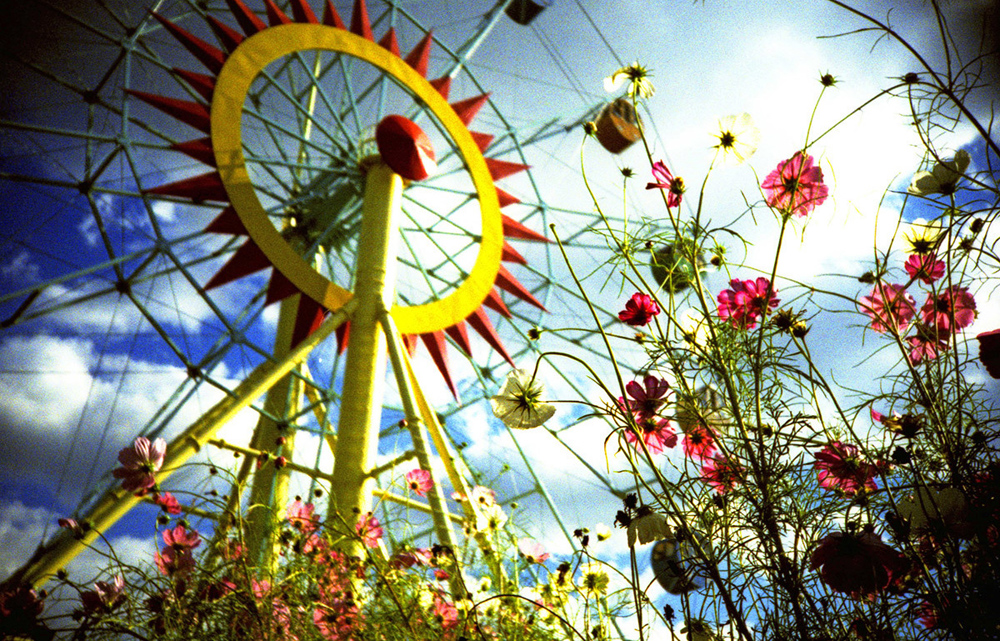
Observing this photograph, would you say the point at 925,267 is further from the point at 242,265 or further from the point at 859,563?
the point at 242,265

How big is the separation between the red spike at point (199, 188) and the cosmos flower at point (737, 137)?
500cm

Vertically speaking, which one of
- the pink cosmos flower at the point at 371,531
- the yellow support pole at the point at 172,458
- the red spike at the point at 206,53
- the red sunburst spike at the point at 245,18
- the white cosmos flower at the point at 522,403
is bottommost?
the white cosmos flower at the point at 522,403

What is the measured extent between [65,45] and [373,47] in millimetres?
3010

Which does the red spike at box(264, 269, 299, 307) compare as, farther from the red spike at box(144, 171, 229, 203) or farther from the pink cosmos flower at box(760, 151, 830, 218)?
the pink cosmos flower at box(760, 151, 830, 218)

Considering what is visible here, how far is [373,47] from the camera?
6344 millimetres

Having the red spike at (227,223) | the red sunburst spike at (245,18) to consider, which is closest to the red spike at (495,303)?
the red spike at (227,223)

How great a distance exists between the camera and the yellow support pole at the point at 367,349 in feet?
16.0

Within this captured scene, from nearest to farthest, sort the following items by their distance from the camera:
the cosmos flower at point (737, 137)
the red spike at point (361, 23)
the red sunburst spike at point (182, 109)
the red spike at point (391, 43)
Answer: the cosmos flower at point (737, 137) → the red sunburst spike at point (182, 109) → the red spike at point (361, 23) → the red spike at point (391, 43)

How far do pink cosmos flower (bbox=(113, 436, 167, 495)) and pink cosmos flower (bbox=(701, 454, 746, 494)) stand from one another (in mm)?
1277

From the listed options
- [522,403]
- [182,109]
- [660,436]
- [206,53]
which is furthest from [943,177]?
[206,53]

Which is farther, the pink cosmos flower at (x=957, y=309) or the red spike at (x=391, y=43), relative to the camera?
the red spike at (x=391, y=43)

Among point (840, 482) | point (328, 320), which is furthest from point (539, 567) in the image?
point (328, 320)

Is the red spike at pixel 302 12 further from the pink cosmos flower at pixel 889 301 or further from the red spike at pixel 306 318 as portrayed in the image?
the pink cosmos flower at pixel 889 301

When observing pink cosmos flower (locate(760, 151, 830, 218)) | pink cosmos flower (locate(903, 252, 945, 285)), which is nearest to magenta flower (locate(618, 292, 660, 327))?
pink cosmos flower (locate(760, 151, 830, 218))
